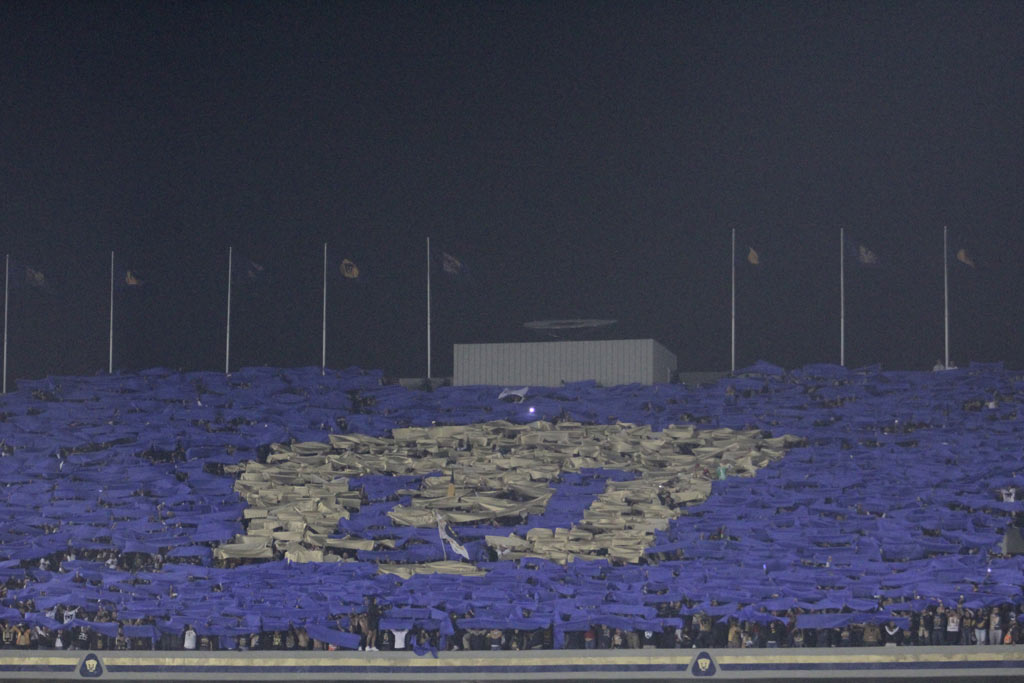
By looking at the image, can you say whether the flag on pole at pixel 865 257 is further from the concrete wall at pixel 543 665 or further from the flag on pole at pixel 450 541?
the flag on pole at pixel 450 541

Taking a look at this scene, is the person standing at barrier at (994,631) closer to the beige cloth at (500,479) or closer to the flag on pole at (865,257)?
the beige cloth at (500,479)

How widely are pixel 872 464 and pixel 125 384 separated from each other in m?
30.2

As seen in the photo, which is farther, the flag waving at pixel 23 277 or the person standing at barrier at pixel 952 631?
the flag waving at pixel 23 277

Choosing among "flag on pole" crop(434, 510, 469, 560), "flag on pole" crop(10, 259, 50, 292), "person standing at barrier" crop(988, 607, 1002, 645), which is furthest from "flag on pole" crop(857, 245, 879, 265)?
"flag on pole" crop(10, 259, 50, 292)

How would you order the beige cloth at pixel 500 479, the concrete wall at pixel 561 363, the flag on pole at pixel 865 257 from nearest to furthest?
the beige cloth at pixel 500 479
the concrete wall at pixel 561 363
the flag on pole at pixel 865 257

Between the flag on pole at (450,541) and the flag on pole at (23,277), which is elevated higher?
the flag on pole at (23,277)

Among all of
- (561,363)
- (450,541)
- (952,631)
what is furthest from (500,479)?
(952,631)

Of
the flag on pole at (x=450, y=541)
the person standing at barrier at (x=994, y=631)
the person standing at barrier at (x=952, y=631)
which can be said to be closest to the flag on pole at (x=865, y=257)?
the person standing at barrier at (x=994, y=631)

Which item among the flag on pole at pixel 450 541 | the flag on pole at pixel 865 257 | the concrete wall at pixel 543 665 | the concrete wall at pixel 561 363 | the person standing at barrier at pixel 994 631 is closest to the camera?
the concrete wall at pixel 543 665

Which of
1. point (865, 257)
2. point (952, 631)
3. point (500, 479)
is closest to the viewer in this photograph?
point (952, 631)

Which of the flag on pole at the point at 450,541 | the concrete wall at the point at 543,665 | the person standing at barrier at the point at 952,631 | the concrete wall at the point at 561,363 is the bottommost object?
the concrete wall at the point at 543,665

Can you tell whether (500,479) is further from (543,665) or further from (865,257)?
(865,257)

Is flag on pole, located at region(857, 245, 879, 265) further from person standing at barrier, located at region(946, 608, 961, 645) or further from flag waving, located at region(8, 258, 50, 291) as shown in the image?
flag waving, located at region(8, 258, 50, 291)

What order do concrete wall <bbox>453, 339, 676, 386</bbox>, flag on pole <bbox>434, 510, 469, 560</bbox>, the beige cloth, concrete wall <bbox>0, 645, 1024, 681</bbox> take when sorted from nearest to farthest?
concrete wall <bbox>0, 645, 1024, 681</bbox> → flag on pole <bbox>434, 510, 469, 560</bbox> → the beige cloth → concrete wall <bbox>453, 339, 676, 386</bbox>
